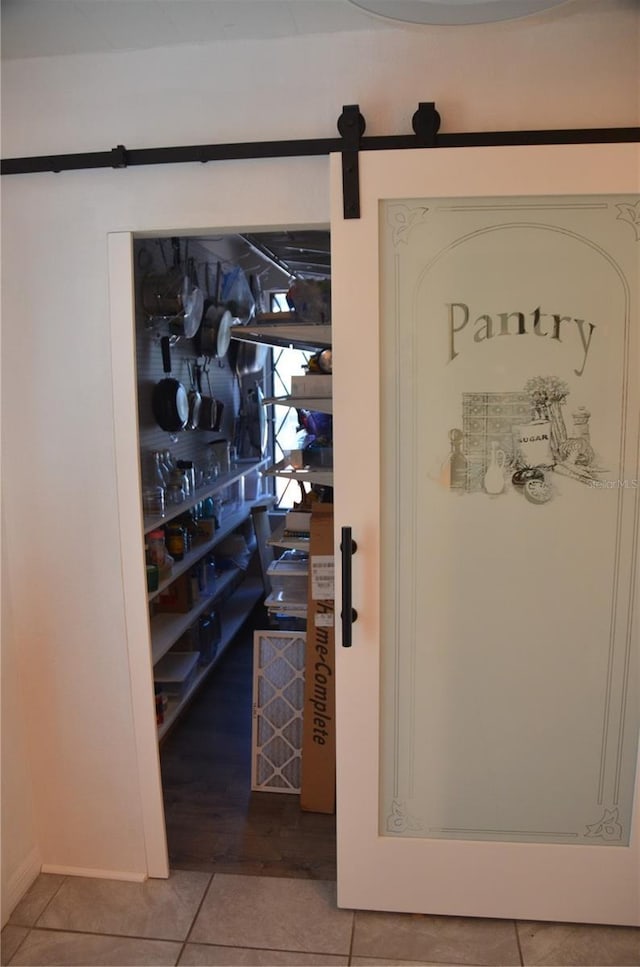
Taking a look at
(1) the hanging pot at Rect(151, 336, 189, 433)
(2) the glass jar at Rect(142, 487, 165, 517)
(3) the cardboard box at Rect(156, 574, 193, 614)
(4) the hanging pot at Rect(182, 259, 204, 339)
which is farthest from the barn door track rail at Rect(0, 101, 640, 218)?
(3) the cardboard box at Rect(156, 574, 193, 614)

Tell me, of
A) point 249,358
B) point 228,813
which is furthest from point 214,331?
point 228,813

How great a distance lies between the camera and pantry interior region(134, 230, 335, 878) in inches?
92.9

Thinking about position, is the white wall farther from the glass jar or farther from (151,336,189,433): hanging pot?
(151,336,189,433): hanging pot

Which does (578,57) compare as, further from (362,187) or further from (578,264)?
(362,187)

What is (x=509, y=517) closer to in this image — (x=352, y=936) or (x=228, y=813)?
(x=352, y=936)

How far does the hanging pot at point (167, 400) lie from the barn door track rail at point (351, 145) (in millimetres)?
1245

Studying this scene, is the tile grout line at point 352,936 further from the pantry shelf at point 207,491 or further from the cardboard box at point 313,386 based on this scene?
the cardboard box at point 313,386

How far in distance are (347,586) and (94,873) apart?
1.32m

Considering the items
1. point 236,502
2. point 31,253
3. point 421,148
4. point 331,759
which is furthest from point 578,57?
point 236,502

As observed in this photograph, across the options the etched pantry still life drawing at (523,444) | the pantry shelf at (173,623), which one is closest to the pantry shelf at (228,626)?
the pantry shelf at (173,623)

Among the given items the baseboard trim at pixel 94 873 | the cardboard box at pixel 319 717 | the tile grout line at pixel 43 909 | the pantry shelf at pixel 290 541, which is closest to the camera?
the tile grout line at pixel 43 909

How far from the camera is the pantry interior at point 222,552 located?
2359 mm

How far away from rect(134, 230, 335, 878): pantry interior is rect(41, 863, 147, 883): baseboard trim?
0.43 ft

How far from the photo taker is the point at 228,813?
8.11 feet
